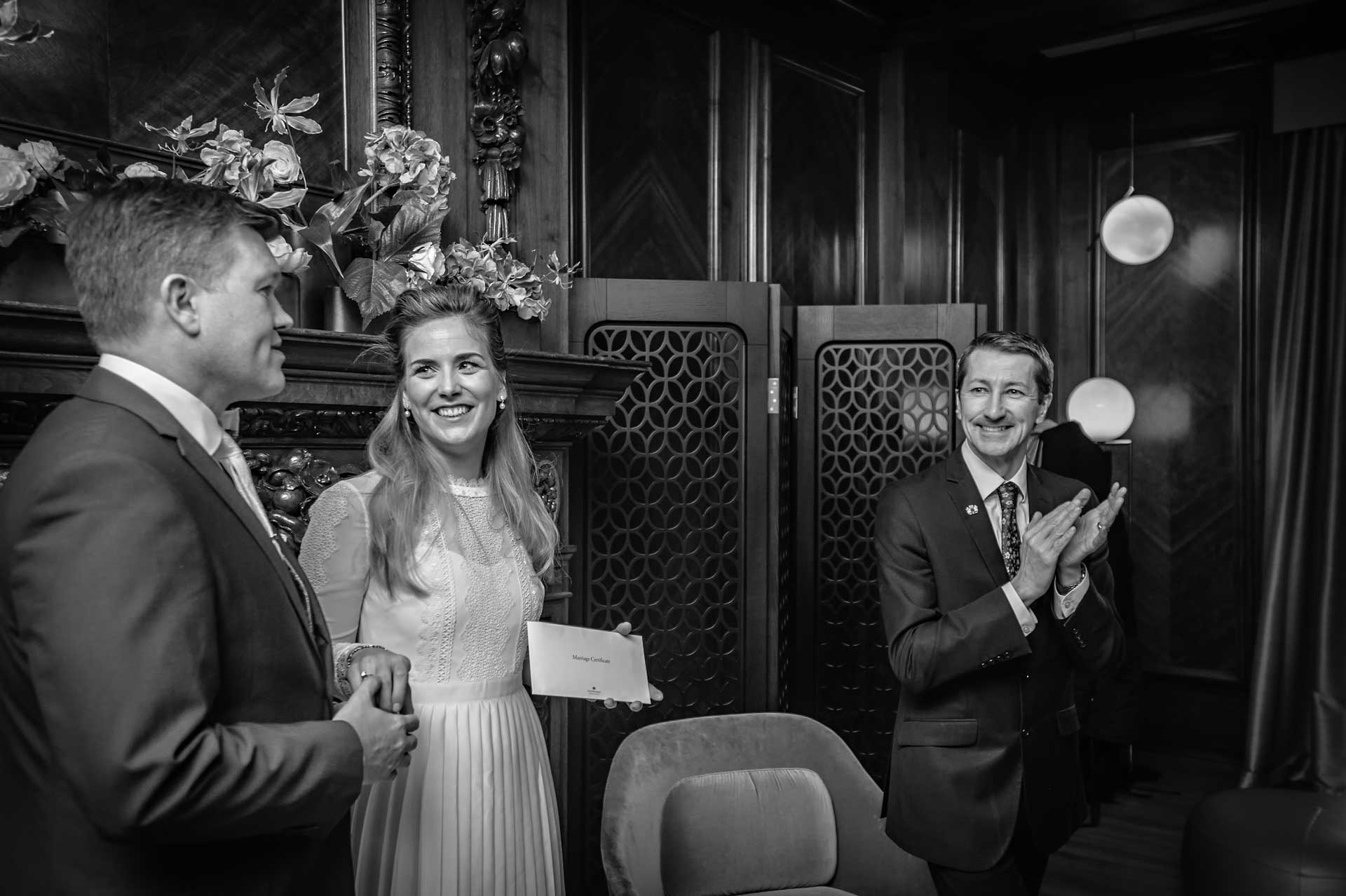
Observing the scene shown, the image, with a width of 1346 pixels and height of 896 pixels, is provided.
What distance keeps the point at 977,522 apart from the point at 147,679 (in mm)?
1641

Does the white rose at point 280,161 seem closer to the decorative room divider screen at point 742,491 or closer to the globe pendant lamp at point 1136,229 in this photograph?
the decorative room divider screen at point 742,491

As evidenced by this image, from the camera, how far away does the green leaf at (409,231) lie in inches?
105

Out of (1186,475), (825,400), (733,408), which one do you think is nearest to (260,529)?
(733,408)

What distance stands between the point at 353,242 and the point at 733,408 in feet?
4.50

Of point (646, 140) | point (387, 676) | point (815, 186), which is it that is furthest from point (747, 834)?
point (815, 186)

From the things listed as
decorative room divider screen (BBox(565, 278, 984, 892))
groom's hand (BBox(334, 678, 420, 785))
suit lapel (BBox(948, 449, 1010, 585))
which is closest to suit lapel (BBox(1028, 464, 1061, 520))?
suit lapel (BBox(948, 449, 1010, 585))

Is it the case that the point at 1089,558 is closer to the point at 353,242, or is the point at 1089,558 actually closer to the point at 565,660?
the point at 565,660

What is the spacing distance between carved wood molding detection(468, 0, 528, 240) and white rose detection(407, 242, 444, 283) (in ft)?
1.27

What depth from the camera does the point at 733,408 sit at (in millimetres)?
3535

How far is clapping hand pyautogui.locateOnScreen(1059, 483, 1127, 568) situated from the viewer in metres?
2.10

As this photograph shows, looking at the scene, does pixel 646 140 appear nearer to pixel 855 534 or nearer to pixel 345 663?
pixel 855 534

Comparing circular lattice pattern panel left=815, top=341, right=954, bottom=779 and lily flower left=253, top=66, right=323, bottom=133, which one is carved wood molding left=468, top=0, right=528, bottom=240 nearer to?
lily flower left=253, top=66, right=323, bottom=133

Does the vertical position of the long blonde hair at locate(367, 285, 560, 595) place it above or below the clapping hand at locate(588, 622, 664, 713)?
above

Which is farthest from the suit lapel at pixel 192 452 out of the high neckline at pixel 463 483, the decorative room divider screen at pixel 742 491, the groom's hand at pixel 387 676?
the decorative room divider screen at pixel 742 491
